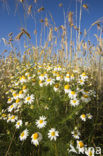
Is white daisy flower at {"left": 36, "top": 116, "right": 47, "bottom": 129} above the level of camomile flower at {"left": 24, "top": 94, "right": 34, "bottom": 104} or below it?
below

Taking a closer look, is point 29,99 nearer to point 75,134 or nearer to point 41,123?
point 41,123

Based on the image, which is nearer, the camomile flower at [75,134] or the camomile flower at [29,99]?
the camomile flower at [75,134]

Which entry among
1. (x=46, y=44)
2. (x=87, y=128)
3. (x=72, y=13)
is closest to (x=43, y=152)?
(x=87, y=128)

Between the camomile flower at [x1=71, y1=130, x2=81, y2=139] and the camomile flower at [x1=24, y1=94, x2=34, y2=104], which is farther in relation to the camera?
the camomile flower at [x1=24, y1=94, x2=34, y2=104]

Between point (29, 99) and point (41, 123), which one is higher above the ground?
point (29, 99)

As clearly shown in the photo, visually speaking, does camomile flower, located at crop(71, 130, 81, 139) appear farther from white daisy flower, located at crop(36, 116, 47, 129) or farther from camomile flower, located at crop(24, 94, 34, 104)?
camomile flower, located at crop(24, 94, 34, 104)

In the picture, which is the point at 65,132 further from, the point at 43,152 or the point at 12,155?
the point at 12,155

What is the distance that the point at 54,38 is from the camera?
11.1 ft

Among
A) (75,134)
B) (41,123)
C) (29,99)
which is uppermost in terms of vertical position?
(29,99)

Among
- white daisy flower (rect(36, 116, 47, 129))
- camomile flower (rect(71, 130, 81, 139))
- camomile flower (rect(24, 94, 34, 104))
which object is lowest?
camomile flower (rect(71, 130, 81, 139))

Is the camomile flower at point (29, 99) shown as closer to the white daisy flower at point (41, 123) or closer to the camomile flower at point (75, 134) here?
the white daisy flower at point (41, 123)

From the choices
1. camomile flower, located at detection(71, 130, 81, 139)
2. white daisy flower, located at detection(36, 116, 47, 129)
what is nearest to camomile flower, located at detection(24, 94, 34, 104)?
white daisy flower, located at detection(36, 116, 47, 129)

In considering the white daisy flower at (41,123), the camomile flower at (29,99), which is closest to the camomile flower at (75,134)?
the white daisy flower at (41,123)

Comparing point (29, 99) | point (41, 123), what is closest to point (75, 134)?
point (41, 123)
